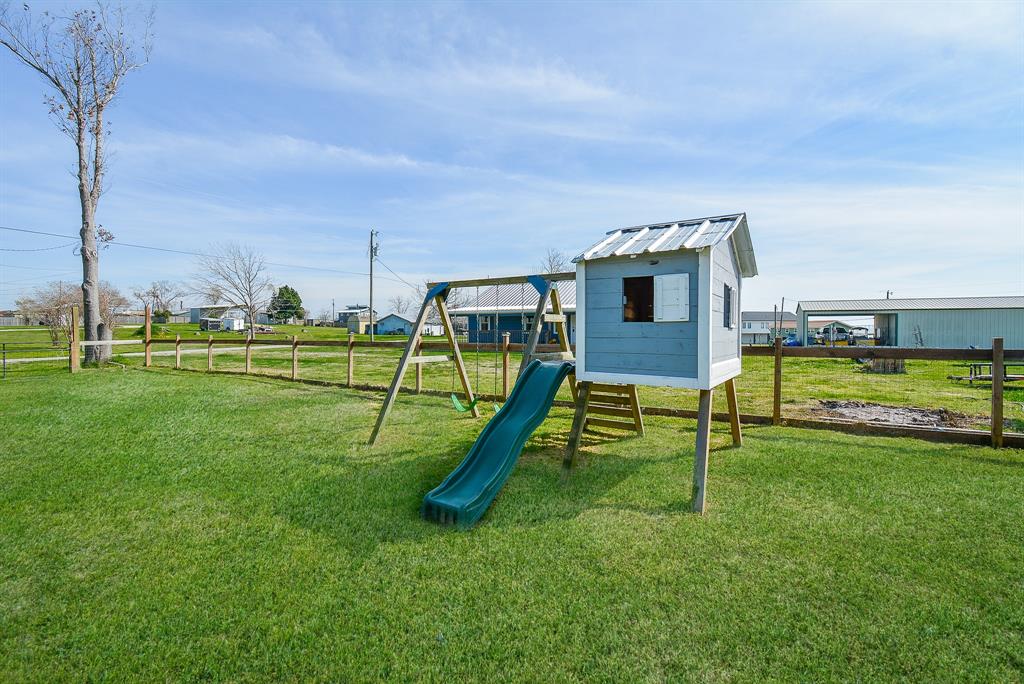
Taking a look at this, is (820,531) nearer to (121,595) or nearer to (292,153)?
(121,595)

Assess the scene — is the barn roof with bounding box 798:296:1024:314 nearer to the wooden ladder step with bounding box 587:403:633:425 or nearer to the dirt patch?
the dirt patch

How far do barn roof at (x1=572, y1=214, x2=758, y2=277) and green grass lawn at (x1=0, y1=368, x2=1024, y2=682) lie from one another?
2.39m

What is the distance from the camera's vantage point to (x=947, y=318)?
1025 inches

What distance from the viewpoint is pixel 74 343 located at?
13.3m

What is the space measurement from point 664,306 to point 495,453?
89.2 inches

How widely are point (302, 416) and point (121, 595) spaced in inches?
209

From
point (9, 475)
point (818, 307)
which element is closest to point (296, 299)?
point (818, 307)

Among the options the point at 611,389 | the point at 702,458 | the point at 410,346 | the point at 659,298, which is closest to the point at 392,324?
the point at 410,346

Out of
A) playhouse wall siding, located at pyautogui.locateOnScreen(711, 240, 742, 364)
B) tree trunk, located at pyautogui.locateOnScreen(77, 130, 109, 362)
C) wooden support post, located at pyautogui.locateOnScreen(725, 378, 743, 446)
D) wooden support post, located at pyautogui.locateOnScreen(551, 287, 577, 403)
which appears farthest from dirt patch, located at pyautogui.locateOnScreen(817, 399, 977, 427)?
tree trunk, located at pyautogui.locateOnScreen(77, 130, 109, 362)

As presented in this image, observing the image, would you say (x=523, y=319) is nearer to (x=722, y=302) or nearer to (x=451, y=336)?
(x=451, y=336)

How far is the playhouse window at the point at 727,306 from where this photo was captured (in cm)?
544

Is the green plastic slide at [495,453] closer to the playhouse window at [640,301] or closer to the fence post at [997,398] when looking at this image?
the playhouse window at [640,301]

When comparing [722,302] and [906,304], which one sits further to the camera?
[906,304]

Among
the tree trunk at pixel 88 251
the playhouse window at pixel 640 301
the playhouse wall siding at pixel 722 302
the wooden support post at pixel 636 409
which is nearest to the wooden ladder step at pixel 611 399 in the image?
the wooden support post at pixel 636 409
